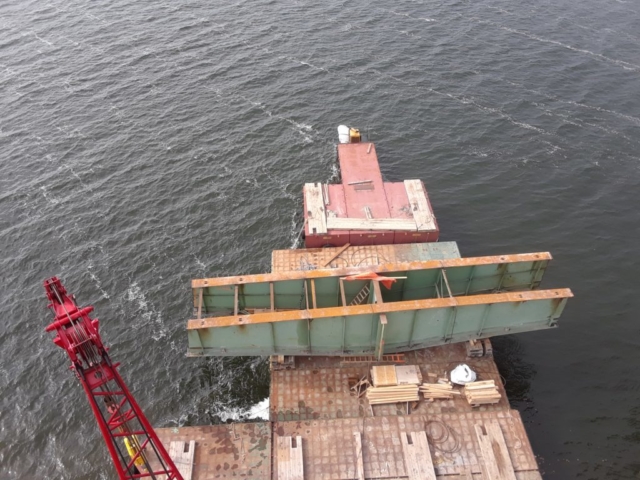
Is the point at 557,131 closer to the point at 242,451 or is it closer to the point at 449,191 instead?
the point at 449,191

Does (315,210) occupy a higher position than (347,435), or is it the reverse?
(315,210)

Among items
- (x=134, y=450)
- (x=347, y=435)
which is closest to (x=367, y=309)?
(x=347, y=435)

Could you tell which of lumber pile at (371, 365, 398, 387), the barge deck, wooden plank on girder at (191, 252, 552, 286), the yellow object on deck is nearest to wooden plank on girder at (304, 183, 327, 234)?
wooden plank on girder at (191, 252, 552, 286)

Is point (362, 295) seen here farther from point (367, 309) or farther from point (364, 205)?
point (364, 205)

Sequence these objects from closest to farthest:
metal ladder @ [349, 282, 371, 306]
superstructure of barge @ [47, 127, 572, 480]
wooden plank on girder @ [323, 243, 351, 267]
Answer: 1. superstructure of barge @ [47, 127, 572, 480]
2. metal ladder @ [349, 282, 371, 306]
3. wooden plank on girder @ [323, 243, 351, 267]

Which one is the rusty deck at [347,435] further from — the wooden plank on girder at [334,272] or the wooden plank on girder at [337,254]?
the wooden plank on girder at [337,254]

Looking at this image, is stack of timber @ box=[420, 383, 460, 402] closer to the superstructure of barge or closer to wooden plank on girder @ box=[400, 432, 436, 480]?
the superstructure of barge

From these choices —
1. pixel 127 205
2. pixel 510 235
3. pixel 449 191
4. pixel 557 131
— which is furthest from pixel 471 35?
pixel 127 205
